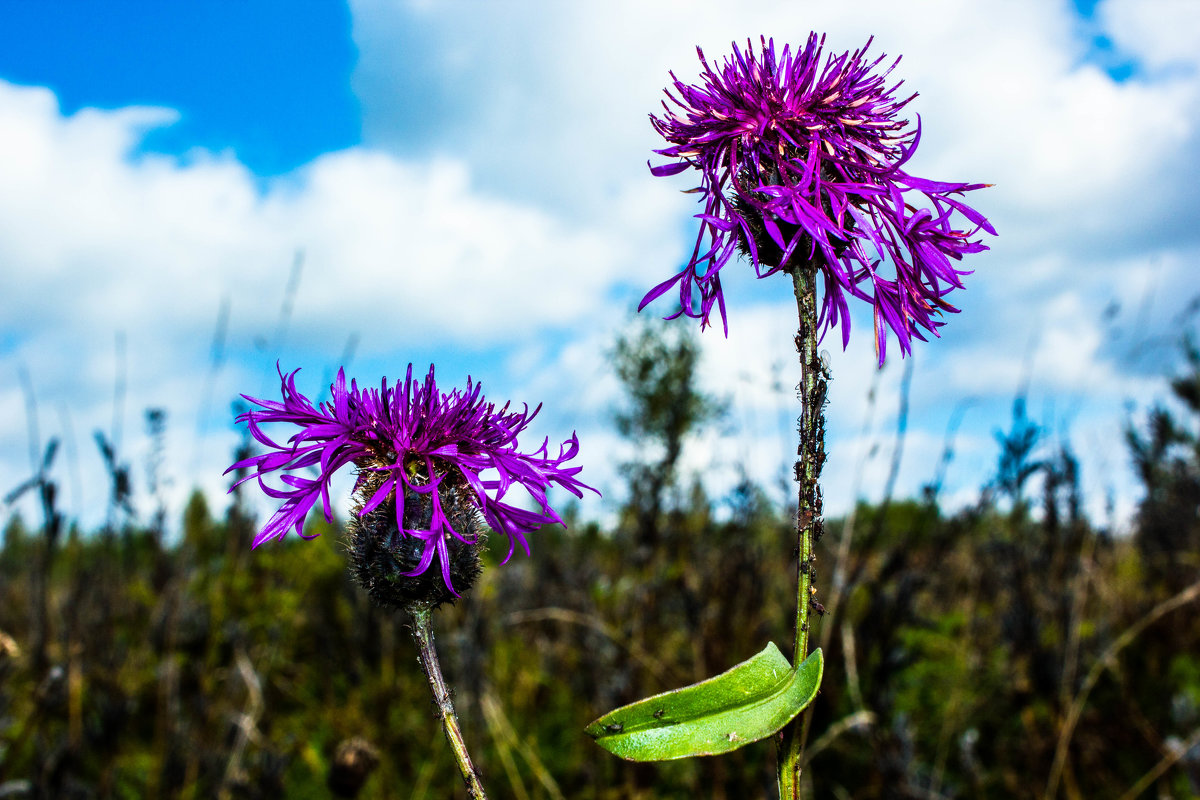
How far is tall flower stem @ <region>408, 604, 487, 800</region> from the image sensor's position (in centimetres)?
135

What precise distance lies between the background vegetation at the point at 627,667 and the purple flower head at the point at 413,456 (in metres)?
1.80

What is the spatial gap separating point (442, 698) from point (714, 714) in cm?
45

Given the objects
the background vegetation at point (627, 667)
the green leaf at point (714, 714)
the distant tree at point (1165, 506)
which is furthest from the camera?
the distant tree at point (1165, 506)

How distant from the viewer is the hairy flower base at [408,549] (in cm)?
161

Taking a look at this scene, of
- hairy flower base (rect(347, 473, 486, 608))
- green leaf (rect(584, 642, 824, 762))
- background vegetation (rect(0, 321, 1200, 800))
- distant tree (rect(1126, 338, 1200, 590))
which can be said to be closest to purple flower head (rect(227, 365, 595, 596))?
hairy flower base (rect(347, 473, 486, 608))

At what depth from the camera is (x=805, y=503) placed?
4.55 feet

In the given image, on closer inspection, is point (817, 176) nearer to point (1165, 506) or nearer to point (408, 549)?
point (408, 549)

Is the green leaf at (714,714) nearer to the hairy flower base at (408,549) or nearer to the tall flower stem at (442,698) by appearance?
the tall flower stem at (442,698)

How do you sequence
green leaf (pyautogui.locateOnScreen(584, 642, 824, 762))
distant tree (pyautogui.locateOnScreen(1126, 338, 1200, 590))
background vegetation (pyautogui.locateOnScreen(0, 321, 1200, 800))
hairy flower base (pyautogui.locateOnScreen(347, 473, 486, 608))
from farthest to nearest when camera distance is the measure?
distant tree (pyautogui.locateOnScreen(1126, 338, 1200, 590)), background vegetation (pyautogui.locateOnScreen(0, 321, 1200, 800)), hairy flower base (pyautogui.locateOnScreen(347, 473, 486, 608)), green leaf (pyautogui.locateOnScreen(584, 642, 824, 762))

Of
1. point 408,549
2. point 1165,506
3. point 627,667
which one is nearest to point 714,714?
point 408,549

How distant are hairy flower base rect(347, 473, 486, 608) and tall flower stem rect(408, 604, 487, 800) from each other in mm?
42

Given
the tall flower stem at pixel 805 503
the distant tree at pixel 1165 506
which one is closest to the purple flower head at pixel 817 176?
the tall flower stem at pixel 805 503

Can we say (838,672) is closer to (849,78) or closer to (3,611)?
(849,78)

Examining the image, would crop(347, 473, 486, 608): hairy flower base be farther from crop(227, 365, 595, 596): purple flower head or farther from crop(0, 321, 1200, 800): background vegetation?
crop(0, 321, 1200, 800): background vegetation
